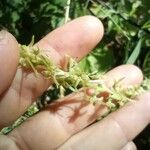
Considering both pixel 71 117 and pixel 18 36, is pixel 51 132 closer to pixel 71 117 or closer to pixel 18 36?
pixel 71 117

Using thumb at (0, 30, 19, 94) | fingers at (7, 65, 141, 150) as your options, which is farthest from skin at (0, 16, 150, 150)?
thumb at (0, 30, 19, 94)

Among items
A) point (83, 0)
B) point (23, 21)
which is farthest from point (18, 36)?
point (83, 0)

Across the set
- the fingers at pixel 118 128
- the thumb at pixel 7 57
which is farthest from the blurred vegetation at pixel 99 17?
the thumb at pixel 7 57

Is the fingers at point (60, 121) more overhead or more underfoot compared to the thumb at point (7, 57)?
more underfoot

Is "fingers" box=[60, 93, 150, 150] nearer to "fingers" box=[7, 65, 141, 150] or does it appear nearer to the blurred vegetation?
"fingers" box=[7, 65, 141, 150]

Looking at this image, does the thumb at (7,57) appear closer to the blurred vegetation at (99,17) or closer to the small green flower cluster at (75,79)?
the small green flower cluster at (75,79)

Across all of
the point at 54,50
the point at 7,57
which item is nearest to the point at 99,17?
the point at 54,50
